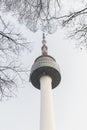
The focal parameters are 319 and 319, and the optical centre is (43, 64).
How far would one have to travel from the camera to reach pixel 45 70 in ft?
213

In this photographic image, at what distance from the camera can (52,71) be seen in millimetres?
64500

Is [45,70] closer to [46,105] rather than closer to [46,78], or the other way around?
[46,78]

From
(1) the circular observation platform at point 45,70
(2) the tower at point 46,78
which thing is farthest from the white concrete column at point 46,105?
(1) the circular observation platform at point 45,70

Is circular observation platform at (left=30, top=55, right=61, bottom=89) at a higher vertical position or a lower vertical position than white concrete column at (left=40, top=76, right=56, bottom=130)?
higher

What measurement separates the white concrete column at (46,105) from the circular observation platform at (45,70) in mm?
1051

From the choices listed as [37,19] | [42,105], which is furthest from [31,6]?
[42,105]

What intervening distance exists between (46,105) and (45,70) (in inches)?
290

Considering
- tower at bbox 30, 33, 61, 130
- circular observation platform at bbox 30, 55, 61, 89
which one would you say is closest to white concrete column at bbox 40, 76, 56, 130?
tower at bbox 30, 33, 61, 130

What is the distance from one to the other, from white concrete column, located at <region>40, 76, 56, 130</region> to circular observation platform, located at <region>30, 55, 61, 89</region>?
1.05 metres

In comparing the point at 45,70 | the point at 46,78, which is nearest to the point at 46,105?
the point at 46,78

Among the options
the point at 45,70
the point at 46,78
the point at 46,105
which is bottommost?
the point at 46,105

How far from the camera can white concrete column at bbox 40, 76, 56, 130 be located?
58.9 m

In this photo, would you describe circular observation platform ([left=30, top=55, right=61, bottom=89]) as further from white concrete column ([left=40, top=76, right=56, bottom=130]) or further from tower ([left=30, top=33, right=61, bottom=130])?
white concrete column ([left=40, top=76, right=56, bottom=130])

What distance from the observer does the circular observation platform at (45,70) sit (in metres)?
64.0
